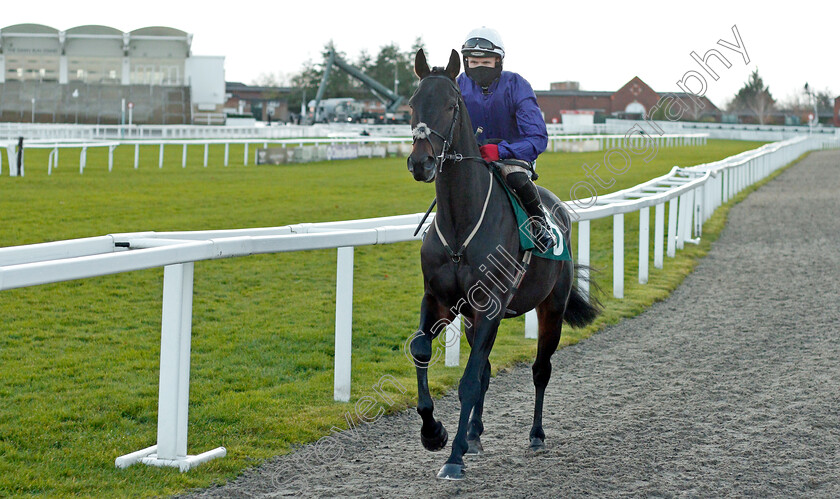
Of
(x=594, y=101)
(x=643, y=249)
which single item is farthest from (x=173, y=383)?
Answer: (x=594, y=101)

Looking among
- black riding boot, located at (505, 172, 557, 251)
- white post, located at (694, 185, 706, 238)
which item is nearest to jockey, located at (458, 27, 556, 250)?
black riding boot, located at (505, 172, 557, 251)

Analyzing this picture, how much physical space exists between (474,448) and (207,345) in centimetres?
261

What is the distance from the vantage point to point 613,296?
877 centimetres

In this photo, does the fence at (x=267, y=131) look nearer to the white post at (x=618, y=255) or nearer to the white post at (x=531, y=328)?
the white post at (x=618, y=255)

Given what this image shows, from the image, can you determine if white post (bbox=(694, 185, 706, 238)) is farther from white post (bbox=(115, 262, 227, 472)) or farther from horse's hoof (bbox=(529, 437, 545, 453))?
white post (bbox=(115, 262, 227, 472))

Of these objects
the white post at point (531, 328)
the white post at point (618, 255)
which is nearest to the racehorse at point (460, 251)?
the white post at point (531, 328)

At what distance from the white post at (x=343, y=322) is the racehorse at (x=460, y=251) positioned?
862 mm

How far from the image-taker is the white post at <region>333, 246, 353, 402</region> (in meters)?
4.90

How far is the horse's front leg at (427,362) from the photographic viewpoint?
13.0ft

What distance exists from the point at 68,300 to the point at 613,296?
4.77 m

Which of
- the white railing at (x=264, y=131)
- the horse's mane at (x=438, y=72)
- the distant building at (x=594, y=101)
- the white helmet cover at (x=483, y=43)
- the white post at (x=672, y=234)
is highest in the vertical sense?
the distant building at (x=594, y=101)

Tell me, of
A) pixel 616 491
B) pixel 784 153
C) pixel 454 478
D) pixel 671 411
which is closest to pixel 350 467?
pixel 454 478

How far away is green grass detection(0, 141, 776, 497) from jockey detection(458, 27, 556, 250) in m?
1.40

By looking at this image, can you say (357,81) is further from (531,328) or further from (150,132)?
(531,328)
